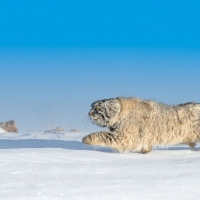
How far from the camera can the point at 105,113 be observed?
28.1 feet

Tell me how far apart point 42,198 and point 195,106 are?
5145 millimetres

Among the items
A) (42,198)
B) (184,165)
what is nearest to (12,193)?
(42,198)

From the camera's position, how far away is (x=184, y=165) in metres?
7.12

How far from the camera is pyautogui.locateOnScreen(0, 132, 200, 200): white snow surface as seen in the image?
5133 mm

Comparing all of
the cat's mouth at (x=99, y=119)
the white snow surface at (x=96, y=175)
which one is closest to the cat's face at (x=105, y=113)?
the cat's mouth at (x=99, y=119)

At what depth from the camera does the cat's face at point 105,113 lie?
337 inches

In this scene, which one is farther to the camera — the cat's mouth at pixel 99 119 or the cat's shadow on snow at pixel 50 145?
the cat's shadow on snow at pixel 50 145

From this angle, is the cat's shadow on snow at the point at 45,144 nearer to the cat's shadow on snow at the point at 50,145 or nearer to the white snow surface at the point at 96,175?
the cat's shadow on snow at the point at 50,145

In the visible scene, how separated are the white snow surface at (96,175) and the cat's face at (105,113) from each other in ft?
1.66

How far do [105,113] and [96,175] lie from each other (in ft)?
8.40

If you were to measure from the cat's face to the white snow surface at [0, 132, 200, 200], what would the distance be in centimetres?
51

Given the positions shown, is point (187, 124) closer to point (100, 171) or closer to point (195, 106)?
point (195, 106)

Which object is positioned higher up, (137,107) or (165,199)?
(137,107)

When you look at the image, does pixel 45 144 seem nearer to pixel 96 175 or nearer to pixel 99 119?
pixel 99 119
